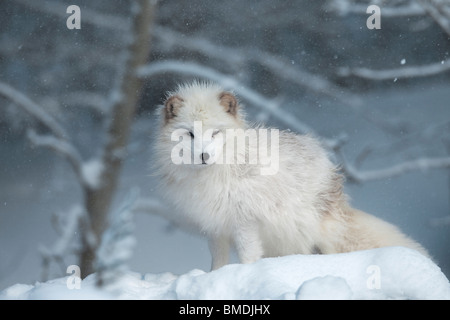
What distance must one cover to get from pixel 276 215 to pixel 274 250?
18 centimetres

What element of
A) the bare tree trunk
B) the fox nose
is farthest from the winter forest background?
the fox nose

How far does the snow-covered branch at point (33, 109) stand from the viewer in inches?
93.4

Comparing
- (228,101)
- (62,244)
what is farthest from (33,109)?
(228,101)

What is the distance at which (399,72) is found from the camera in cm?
238

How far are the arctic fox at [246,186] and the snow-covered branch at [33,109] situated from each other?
2.38 feet

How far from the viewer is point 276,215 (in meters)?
1.73

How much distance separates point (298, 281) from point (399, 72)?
51.6 inches

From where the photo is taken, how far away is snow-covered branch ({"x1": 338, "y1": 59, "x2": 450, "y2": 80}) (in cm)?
238

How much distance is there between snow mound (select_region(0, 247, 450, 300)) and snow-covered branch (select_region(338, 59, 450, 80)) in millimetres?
1090

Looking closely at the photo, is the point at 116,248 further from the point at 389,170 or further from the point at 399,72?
the point at 399,72

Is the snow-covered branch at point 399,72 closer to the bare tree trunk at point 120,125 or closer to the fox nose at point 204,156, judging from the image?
the bare tree trunk at point 120,125

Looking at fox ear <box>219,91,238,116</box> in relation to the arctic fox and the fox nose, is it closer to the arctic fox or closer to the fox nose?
the arctic fox
